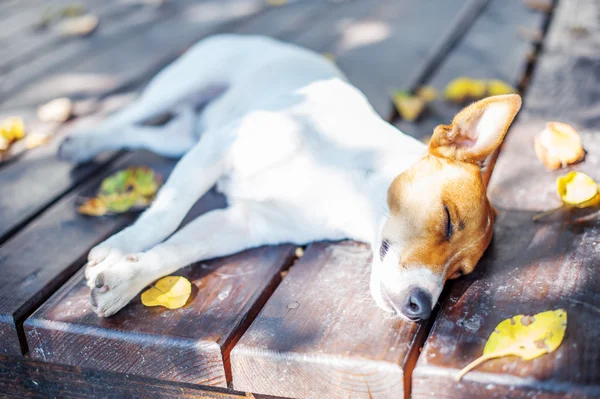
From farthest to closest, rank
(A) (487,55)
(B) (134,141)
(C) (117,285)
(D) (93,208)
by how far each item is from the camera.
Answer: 1. (A) (487,55)
2. (B) (134,141)
3. (D) (93,208)
4. (C) (117,285)

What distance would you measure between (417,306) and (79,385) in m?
0.87

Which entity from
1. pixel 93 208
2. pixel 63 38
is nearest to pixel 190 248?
pixel 93 208

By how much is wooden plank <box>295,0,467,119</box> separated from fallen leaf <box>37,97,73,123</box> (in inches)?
50.6

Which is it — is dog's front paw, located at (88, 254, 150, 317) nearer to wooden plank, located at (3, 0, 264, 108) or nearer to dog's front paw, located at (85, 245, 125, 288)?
dog's front paw, located at (85, 245, 125, 288)

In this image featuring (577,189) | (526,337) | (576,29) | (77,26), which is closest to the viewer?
(526,337)

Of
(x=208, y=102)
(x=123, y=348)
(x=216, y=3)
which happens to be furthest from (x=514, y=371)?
(x=216, y=3)

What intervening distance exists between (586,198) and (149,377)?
127cm

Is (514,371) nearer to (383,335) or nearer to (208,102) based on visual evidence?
(383,335)

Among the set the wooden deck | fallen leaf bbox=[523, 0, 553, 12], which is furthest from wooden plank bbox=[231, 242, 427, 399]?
fallen leaf bbox=[523, 0, 553, 12]

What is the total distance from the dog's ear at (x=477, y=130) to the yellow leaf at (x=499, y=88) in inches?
41.0

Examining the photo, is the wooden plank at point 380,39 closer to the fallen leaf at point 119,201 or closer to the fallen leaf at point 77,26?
the fallen leaf at point 119,201

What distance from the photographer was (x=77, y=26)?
390 centimetres

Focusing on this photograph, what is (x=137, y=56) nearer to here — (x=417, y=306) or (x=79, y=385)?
(x=79, y=385)

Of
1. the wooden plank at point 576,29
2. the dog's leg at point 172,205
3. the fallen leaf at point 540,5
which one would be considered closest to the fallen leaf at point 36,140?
the dog's leg at point 172,205
